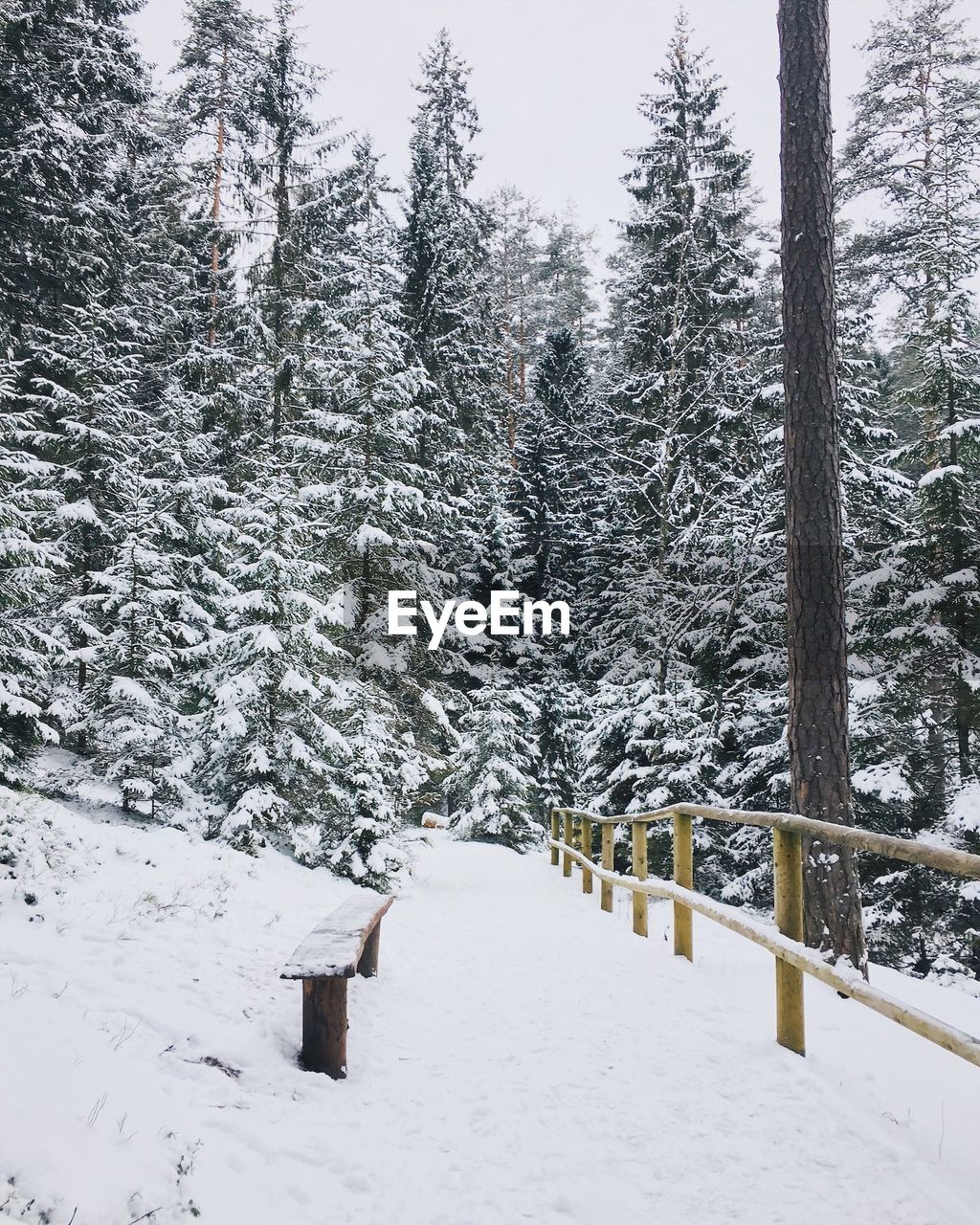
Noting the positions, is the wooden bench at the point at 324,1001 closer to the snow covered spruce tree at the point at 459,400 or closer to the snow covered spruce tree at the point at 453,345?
the snow covered spruce tree at the point at 459,400

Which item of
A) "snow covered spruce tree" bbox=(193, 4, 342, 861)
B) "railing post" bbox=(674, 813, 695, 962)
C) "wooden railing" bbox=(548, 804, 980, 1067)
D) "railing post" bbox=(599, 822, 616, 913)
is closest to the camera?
"wooden railing" bbox=(548, 804, 980, 1067)

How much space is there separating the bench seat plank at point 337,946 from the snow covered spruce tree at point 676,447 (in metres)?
7.46

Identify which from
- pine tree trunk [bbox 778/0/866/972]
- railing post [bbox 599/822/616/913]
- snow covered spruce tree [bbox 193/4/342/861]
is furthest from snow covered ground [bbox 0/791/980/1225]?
snow covered spruce tree [bbox 193/4/342/861]

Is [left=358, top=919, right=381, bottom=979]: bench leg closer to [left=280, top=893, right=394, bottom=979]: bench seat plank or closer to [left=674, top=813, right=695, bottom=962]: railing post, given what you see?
[left=280, top=893, right=394, bottom=979]: bench seat plank

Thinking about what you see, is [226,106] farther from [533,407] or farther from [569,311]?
[569,311]

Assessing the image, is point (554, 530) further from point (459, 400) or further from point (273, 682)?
point (273, 682)

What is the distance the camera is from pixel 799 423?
580cm

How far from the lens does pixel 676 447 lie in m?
15.0

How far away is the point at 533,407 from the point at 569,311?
632 inches

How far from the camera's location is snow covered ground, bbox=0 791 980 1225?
8.43ft

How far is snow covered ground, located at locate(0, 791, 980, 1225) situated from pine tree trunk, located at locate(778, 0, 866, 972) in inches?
36.1

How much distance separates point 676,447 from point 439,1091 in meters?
13.4

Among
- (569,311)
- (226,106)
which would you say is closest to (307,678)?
(226,106)

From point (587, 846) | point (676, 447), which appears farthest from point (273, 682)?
point (676, 447)
